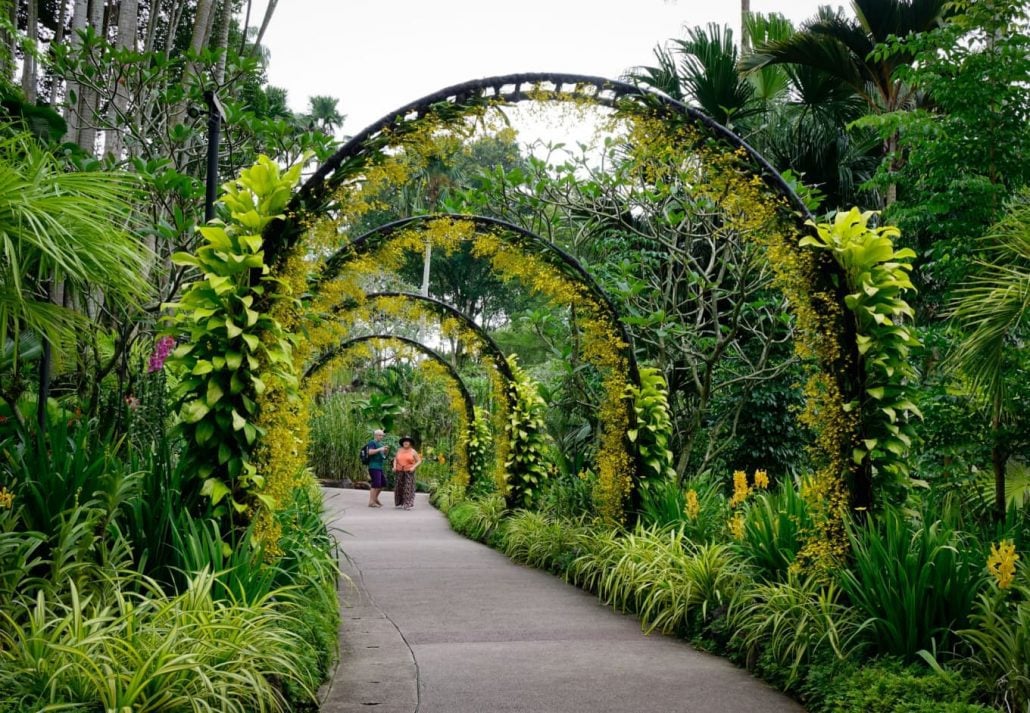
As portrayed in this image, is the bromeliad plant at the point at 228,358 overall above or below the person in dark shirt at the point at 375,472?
above

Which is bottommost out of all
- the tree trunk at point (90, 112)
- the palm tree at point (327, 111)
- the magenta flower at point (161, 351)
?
the magenta flower at point (161, 351)

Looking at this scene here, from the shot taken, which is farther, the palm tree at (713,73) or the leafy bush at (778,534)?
the palm tree at (713,73)

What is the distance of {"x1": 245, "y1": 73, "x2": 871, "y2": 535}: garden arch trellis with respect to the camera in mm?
5301

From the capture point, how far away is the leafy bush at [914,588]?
422 centimetres

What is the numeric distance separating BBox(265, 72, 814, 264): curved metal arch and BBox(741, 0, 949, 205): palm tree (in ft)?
14.2

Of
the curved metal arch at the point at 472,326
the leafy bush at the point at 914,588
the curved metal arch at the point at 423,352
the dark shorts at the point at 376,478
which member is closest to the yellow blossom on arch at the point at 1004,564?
the leafy bush at the point at 914,588

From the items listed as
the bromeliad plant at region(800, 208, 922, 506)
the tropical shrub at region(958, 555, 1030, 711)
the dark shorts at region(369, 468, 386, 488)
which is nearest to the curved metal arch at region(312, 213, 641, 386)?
the bromeliad plant at region(800, 208, 922, 506)

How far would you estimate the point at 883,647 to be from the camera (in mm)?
4352

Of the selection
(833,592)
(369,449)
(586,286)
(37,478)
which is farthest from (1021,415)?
(369,449)

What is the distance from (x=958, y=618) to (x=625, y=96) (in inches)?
153

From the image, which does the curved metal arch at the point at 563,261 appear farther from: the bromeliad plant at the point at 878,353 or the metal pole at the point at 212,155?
the bromeliad plant at the point at 878,353

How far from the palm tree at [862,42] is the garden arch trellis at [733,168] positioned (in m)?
4.34

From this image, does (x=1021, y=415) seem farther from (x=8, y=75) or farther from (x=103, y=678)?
(x=8, y=75)

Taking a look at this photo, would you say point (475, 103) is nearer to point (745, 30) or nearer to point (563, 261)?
point (563, 261)
